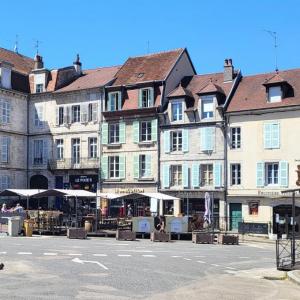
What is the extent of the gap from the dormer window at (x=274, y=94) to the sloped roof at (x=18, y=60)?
2124 centimetres

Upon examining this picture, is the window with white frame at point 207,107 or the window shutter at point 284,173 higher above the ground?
the window with white frame at point 207,107

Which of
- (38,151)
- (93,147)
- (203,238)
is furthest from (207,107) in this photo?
(38,151)

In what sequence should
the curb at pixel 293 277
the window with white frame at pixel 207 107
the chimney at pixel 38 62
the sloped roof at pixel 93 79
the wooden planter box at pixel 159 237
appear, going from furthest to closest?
the chimney at pixel 38 62, the sloped roof at pixel 93 79, the window with white frame at pixel 207 107, the wooden planter box at pixel 159 237, the curb at pixel 293 277

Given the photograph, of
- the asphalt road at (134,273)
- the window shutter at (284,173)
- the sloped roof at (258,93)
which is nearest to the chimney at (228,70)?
the sloped roof at (258,93)

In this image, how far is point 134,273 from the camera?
1588cm

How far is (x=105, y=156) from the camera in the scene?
44.2m

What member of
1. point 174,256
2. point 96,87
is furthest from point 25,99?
point 174,256

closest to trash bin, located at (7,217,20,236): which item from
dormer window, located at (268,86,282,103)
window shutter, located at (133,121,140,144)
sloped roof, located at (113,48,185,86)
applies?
window shutter, located at (133,121,140,144)

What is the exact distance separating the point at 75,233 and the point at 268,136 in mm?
14713

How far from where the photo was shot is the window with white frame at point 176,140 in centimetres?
4147

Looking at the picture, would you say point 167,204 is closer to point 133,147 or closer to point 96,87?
point 133,147

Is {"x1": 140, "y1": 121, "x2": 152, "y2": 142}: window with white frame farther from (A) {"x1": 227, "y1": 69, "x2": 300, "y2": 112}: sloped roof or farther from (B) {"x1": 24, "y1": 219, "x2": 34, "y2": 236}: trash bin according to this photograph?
(B) {"x1": 24, "y1": 219, "x2": 34, "y2": 236}: trash bin

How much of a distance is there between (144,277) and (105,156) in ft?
96.4

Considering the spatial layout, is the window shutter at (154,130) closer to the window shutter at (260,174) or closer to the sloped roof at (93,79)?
the sloped roof at (93,79)
